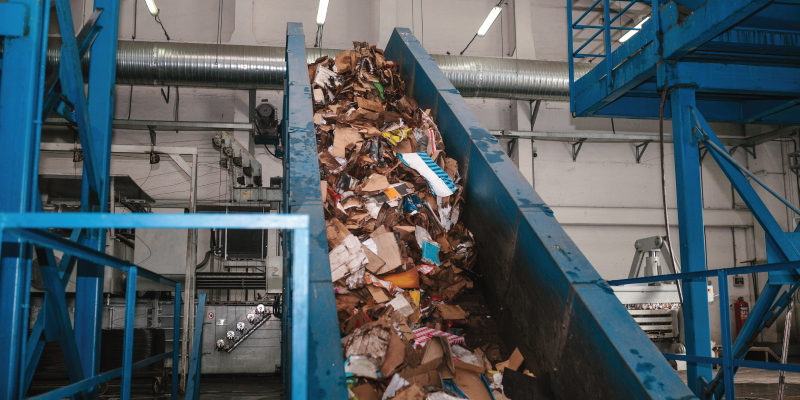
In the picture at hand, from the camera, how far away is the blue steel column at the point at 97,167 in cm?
334

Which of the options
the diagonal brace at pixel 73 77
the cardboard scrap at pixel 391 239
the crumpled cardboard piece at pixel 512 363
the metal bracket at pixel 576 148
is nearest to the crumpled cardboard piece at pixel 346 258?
the cardboard scrap at pixel 391 239

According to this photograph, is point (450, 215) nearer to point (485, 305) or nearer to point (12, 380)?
point (485, 305)

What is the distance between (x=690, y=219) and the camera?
4.05 meters

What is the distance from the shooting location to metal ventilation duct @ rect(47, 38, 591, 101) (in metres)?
9.65

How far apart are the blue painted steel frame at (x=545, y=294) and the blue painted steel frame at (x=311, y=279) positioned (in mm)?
1288

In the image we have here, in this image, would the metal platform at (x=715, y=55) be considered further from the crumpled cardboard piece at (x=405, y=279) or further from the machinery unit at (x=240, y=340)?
the machinery unit at (x=240, y=340)

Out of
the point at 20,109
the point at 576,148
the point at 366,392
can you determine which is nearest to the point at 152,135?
the point at 20,109

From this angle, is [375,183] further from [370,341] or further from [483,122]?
[483,122]

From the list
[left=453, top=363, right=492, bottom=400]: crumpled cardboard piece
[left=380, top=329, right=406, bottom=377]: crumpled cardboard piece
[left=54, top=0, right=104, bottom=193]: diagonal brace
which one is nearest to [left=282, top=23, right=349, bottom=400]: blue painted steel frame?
[left=380, top=329, right=406, bottom=377]: crumpled cardboard piece

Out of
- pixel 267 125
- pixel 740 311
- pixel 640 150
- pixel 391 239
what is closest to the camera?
pixel 391 239

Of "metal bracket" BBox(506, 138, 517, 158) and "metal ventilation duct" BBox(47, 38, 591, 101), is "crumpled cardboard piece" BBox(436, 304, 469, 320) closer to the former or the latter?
"metal ventilation duct" BBox(47, 38, 591, 101)

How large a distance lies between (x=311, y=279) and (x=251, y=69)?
830cm

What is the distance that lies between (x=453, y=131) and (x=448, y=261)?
1.33 metres


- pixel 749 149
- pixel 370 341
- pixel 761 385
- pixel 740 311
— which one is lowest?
pixel 761 385
